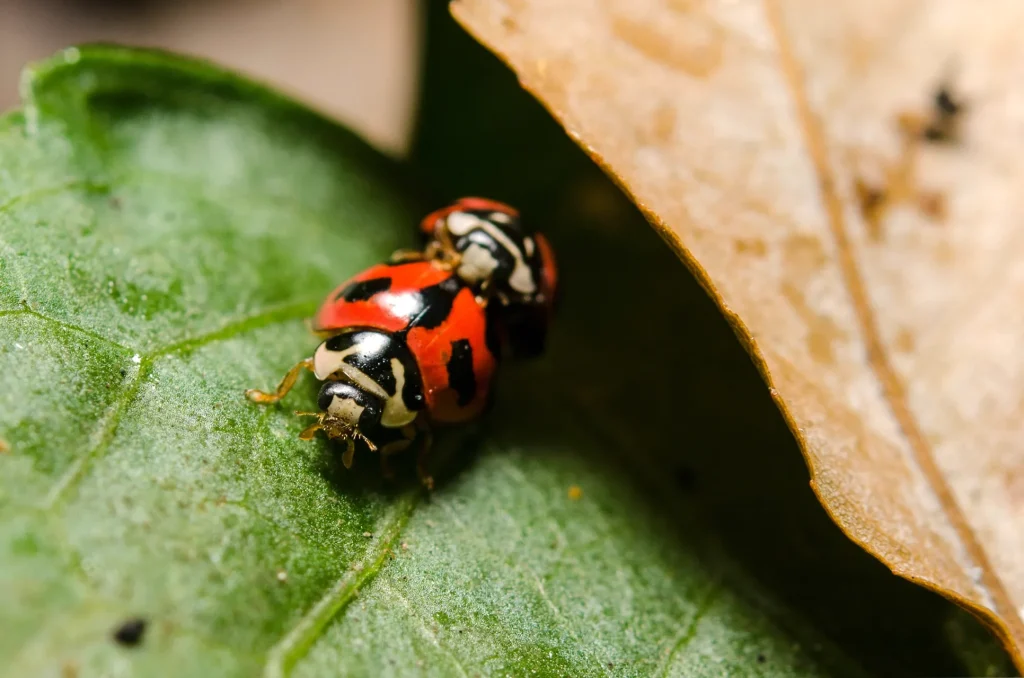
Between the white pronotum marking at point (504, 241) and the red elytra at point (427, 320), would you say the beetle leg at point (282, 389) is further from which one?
the white pronotum marking at point (504, 241)

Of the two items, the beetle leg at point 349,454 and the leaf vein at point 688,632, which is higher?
the leaf vein at point 688,632

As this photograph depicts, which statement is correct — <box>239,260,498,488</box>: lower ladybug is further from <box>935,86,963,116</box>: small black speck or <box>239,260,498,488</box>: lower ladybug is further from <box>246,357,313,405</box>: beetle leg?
<box>935,86,963,116</box>: small black speck

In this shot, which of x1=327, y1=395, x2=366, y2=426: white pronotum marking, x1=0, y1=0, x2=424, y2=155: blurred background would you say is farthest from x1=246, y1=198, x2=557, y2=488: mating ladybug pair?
x1=0, y1=0, x2=424, y2=155: blurred background

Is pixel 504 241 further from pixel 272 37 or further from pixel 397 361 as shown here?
pixel 272 37

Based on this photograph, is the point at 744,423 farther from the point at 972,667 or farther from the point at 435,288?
the point at 435,288

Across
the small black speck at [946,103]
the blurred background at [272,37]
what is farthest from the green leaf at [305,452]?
the blurred background at [272,37]

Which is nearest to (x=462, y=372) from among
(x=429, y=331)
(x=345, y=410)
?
(x=429, y=331)
